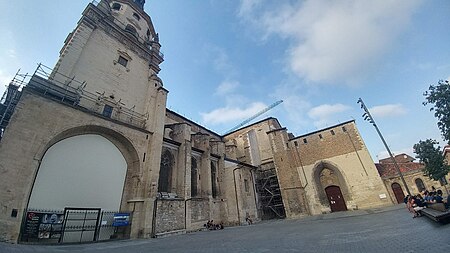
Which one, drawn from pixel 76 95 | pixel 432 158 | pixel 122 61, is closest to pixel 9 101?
pixel 76 95

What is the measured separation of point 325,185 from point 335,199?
64.2 inches

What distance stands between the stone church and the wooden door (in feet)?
0.33

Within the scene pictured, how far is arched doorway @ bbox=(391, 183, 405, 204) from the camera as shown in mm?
22797

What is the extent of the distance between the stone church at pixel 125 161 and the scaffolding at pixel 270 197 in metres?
0.13

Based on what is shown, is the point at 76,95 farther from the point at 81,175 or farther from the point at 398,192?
the point at 398,192

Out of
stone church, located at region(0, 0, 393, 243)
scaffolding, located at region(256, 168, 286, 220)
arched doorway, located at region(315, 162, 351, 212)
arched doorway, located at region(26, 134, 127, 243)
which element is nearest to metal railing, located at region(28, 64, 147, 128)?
stone church, located at region(0, 0, 393, 243)

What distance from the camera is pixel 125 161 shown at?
13258 mm

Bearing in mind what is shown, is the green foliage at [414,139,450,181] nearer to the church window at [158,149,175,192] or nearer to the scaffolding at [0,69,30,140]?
the church window at [158,149,175,192]

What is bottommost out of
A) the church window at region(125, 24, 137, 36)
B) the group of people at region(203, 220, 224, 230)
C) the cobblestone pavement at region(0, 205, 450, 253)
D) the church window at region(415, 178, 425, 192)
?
the cobblestone pavement at region(0, 205, 450, 253)

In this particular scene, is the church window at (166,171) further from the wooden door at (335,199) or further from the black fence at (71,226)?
the wooden door at (335,199)

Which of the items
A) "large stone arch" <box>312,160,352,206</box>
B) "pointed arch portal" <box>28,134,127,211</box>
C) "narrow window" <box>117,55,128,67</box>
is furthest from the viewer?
"large stone arch" <box>312,160,352,206</box>

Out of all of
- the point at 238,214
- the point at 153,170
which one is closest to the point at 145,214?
the point at 153,170

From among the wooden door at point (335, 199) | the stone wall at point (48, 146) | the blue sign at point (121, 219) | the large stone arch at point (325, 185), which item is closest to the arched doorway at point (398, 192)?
the large stone arch at point (325, 185)

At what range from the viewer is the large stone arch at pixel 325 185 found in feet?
65.3
